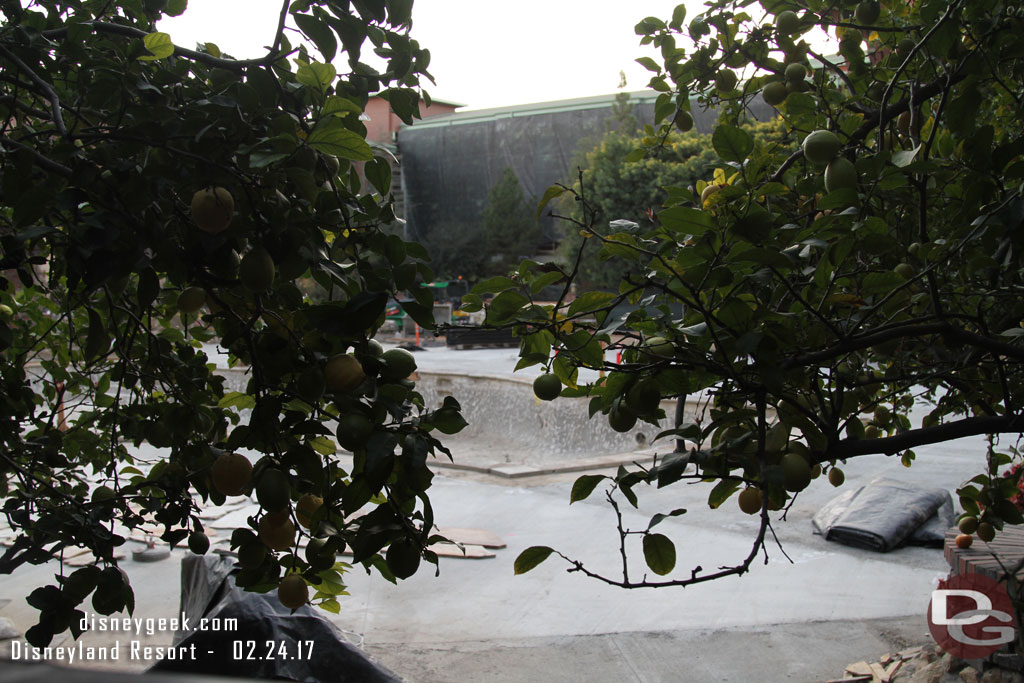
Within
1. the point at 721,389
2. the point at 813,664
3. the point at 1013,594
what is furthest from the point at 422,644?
the point at 721,389

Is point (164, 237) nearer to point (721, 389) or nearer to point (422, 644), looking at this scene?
point (721, 389)

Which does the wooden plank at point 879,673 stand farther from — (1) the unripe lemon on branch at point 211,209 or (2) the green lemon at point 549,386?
(1) the unripe lemon on branch at point 211,209

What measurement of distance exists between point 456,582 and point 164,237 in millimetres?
3913

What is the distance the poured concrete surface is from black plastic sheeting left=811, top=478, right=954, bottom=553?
10cm

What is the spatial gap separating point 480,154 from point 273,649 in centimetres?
2955

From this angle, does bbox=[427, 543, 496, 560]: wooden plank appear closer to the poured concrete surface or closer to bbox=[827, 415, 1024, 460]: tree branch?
the poured concrete surface

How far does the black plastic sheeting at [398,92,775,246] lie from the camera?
29.2 meters

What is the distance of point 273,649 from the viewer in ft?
8.41

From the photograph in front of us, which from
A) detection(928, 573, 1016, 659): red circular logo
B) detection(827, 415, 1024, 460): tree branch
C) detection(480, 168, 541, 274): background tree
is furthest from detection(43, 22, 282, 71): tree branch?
detection(480, 168, 541, 274): background tree

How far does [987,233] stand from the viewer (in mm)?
1061

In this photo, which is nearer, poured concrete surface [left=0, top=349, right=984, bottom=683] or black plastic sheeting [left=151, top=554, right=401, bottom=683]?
black plastic sheeting [left=151, top=554, right=401, bottom=683]

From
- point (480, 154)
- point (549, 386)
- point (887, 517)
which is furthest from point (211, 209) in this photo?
point (480, 154)

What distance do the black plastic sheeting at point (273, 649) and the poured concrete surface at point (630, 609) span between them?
0.78 m

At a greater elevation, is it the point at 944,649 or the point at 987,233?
the point at 987,233
